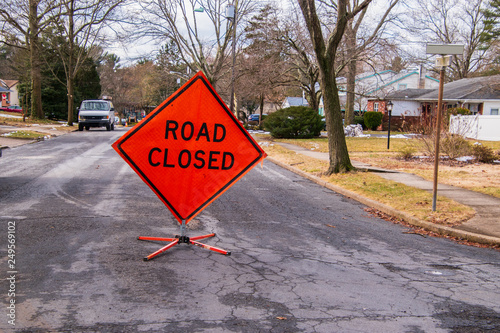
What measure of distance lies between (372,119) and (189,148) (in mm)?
42219

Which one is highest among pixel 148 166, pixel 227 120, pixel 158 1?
pixel 158 1

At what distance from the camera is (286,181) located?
13.0 meters

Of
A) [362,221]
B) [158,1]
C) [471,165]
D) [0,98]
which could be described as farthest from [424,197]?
[0,98]

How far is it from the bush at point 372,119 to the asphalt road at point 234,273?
3837cm

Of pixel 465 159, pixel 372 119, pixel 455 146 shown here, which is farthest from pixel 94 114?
pixel 372 119

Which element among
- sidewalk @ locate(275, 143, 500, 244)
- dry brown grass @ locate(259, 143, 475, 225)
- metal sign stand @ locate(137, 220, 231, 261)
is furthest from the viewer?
dry brown grass @ locate(259, 143, 475, 225)

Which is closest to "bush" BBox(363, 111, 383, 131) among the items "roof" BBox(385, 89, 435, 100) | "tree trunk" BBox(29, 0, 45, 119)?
"roof" BBox(385, 89, 435, 100)

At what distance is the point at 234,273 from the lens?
495 centimetres

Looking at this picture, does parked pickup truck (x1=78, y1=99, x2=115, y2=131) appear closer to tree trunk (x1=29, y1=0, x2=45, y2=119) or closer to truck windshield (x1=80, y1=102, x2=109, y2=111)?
truck windshield (x1=80, y1=102, x2=109, y2=111)

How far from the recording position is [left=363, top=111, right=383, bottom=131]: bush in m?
45.7

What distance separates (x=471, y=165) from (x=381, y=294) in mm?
13386

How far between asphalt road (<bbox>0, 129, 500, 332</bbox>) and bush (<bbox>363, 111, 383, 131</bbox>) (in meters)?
38.4

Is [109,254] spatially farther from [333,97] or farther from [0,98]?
[0,98]

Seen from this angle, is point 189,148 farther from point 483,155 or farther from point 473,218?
point 483,155
